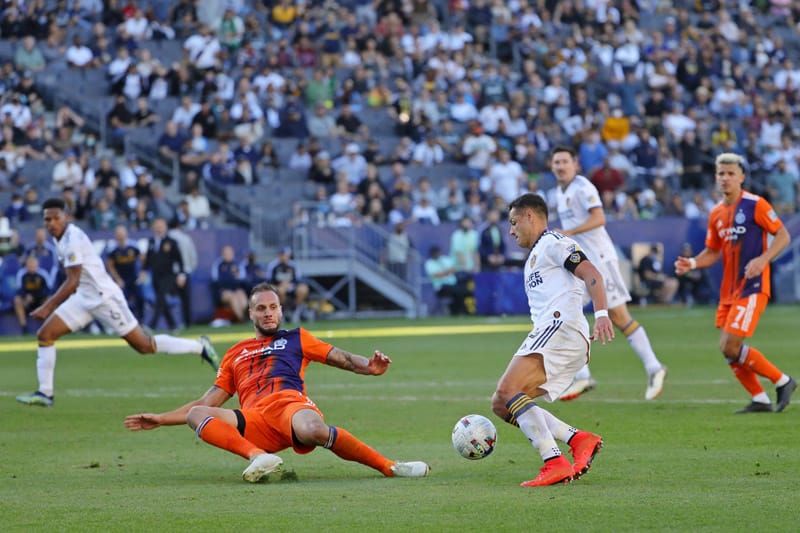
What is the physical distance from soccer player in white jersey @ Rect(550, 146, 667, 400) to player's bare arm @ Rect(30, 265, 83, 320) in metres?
5.33

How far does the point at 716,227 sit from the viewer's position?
13.9 metres

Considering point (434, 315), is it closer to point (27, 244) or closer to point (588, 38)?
point (27, 244)

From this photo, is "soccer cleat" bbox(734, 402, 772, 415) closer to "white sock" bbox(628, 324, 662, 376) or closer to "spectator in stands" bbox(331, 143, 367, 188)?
"white sock" bbox(628, 324, 662, 376)

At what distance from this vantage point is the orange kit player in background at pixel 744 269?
13336mm

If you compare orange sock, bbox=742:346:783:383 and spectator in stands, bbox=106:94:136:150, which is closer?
orange sock, bbox=742:346:783:383

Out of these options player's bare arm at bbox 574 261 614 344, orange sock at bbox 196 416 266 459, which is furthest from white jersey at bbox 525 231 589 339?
orange sock at bbox 196 416 266 459

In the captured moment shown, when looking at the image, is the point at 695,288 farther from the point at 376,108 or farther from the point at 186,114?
the point at 186,114

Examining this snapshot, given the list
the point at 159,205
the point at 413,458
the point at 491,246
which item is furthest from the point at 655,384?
the point at 159,205

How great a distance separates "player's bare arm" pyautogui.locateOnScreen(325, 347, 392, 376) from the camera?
31.0ft

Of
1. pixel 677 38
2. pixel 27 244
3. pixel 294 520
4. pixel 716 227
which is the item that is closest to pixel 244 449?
pixel 294 520

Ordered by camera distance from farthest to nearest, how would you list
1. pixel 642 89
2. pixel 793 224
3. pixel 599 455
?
pixel 642 89
pixel 793 224
pixel 599 455

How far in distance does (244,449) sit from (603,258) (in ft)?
22.1

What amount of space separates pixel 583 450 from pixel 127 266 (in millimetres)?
20740

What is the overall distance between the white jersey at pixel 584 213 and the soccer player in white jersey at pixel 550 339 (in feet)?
18.4
